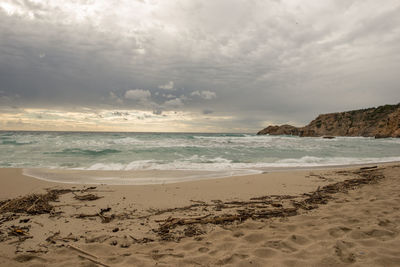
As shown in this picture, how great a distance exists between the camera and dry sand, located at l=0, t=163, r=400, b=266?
2436 mm

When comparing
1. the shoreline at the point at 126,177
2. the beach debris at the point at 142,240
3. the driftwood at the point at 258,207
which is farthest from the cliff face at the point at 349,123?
the beach debris at the point at 142,240

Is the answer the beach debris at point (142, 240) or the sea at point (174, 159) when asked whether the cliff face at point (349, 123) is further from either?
the beach debris at point (142, 240)

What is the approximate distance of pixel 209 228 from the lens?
3.39 metres

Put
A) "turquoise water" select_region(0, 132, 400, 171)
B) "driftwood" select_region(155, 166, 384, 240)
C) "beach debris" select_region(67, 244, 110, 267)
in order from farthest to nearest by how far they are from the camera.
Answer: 1. "turquoise water" select_region(0, 132, 400, 171)
2. "driftwood" select_region(155, 166, 384, 240)
3. "beach debris" select_region(67, 244, 110, 267)

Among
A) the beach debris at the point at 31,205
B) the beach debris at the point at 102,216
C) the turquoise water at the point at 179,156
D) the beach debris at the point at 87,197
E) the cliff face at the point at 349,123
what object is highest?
the cliff face at the point at 349,123

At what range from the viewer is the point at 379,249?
237 centimetres

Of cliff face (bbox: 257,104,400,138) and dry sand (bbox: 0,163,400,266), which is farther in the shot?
cliff face (bbox: 257,104,400,138)

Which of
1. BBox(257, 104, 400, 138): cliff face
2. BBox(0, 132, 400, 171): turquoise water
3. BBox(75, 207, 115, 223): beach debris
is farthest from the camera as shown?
BBox(257, 104, 400, 138): cliff face

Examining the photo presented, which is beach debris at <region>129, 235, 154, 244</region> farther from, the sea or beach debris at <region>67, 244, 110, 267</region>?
the sea

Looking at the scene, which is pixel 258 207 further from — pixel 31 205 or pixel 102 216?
pixel 31 205

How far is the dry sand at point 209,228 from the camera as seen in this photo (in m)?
2.44

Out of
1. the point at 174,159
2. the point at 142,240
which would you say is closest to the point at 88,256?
the point at 142,240

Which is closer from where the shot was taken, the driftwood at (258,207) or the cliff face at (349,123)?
the driftwood at (258,207)

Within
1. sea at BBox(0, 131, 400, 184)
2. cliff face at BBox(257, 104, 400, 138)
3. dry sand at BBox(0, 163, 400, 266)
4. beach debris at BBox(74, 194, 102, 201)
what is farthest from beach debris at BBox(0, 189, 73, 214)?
cliff face at BBox(257, 104, 400, 138)
